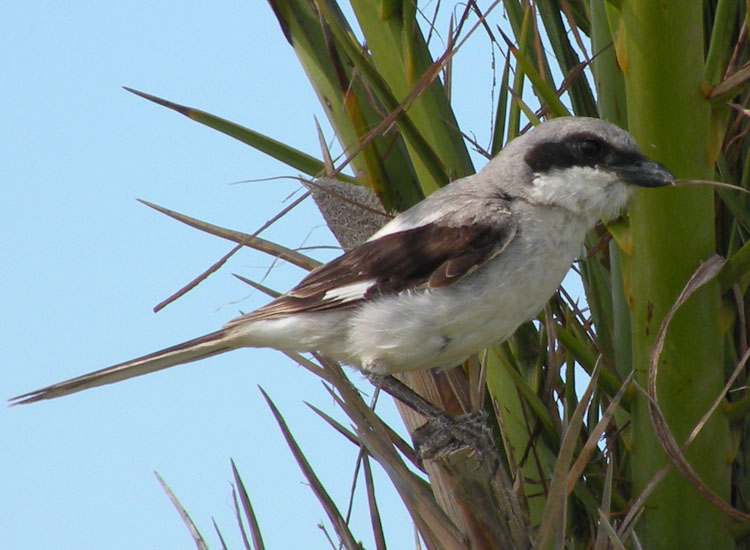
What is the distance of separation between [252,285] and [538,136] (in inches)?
34.6

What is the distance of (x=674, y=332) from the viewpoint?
243 centimetres

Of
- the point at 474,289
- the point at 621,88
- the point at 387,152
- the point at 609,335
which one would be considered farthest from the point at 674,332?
the point at 387,152

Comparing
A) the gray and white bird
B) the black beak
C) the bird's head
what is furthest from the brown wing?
the black beak

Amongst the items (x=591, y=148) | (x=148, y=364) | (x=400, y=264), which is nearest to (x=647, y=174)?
(x=591, y=148)

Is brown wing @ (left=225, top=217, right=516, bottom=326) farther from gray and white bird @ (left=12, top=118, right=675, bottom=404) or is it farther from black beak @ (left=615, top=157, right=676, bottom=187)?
black beak @ (left=615, top=157, right=676, bottom=187)

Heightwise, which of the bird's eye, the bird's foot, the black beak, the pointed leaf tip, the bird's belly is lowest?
the bird's foot

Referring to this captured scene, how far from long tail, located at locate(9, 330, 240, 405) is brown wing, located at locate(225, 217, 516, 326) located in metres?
0.22

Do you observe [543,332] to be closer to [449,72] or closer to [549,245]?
[549,245]

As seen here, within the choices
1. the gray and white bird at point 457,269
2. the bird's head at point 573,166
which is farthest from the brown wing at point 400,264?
the bird's head at point 573,166

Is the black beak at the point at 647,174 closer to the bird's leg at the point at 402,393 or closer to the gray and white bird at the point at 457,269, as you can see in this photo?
the gray and white bird at the point at 457,269

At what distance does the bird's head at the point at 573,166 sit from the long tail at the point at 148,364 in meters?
0.90

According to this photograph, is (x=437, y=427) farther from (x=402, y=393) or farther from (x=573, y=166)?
(x=573, y=166)

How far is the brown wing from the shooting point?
2.59m

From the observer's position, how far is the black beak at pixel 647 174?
235cm
